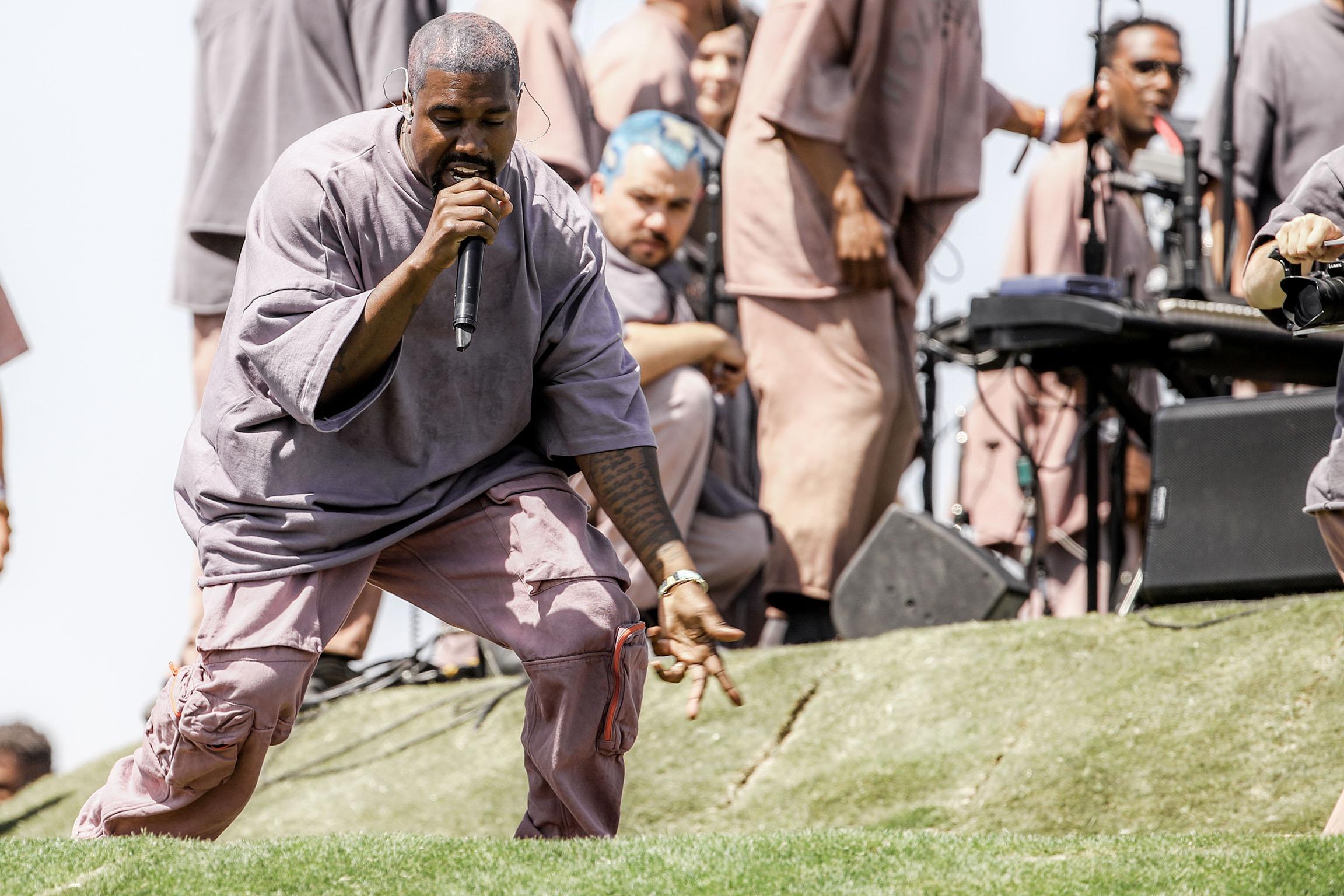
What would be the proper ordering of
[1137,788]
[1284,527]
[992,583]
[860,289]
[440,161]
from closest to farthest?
[440,161], [1137,788], [1284,527], [992,583], [860,289]

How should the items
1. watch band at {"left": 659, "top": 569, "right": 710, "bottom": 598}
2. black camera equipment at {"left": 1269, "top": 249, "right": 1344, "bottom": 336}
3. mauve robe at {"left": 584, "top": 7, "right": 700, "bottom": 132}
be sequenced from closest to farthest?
black camera equipment at {"left": 1269, "top": 249, "right": 1344, "bottom": 336}
watch band at {"left": 659, "top": 569, "right": 710, "bottom": 598}
mauve robe at {"left": 584, "top": 7, "right": 700, "bottom": 132}

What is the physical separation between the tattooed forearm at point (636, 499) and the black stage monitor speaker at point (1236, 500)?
7.40 feet

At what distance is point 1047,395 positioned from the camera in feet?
28.6

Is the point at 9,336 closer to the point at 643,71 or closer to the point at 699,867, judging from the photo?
the point at 699,867

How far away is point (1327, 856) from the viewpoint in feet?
10.6

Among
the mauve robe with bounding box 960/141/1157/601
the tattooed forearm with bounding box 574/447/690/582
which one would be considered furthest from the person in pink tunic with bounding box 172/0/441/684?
the mauve robe with bounding box 960/141/1157/601

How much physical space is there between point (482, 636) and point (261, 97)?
9.54 feet

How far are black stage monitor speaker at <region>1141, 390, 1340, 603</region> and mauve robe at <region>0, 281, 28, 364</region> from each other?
3.14m

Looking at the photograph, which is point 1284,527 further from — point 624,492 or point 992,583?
point 624,492

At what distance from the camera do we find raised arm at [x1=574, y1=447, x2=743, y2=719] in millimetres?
3730

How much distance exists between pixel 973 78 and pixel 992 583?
1927 millimetres

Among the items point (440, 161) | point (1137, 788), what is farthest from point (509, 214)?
point (1137, 788)

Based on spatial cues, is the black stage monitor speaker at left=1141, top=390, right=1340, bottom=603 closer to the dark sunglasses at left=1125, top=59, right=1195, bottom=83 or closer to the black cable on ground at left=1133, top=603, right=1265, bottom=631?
the black cable on ground at left=1133, top=603, right=1265, bottom=631

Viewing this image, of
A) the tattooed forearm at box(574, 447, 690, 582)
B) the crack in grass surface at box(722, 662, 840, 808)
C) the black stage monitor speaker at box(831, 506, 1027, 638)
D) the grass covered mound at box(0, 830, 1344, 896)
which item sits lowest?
the crack in grass surface at box(722, 662, 840, 808)
